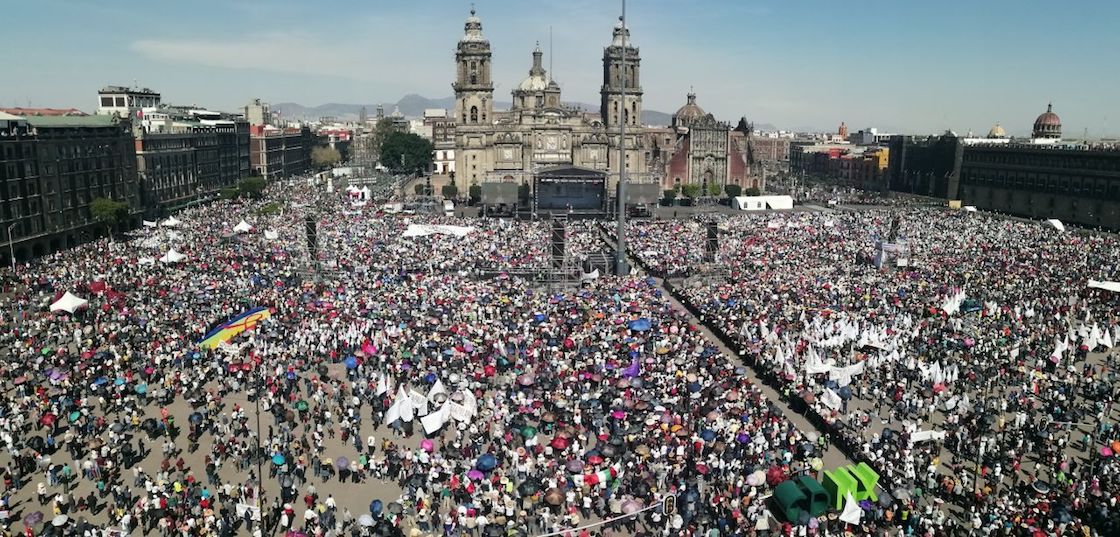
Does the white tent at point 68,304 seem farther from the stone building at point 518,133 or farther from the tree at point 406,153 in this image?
the tree at point 406,153

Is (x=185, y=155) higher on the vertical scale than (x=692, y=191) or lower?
higher

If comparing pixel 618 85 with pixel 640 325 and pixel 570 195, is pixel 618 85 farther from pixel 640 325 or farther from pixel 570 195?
pixel 640 325

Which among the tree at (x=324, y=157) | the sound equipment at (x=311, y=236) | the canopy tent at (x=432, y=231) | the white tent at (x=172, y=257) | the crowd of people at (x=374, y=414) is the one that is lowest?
the crowd of people at (x=374, y=414)

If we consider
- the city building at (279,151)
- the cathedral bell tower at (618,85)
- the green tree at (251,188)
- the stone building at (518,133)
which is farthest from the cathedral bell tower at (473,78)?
the city building at (279,151)

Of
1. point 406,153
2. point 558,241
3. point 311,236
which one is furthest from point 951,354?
point 406,153

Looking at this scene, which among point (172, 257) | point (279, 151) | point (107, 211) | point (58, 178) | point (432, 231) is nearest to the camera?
point (172, 257)

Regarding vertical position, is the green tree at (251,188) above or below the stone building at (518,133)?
below

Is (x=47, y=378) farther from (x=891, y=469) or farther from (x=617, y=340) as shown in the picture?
(x=891, y=469)
